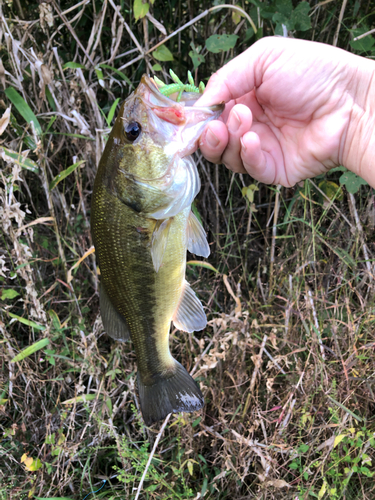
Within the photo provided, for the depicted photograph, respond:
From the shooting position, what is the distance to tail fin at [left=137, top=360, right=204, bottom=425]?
1424 mm

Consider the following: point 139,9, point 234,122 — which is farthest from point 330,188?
→ point 139,9

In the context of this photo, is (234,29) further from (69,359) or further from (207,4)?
(69,359)

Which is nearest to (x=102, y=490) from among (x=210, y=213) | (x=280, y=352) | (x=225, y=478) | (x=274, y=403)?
(x=225, y=478)

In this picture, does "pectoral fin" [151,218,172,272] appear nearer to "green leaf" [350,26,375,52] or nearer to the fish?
the fish

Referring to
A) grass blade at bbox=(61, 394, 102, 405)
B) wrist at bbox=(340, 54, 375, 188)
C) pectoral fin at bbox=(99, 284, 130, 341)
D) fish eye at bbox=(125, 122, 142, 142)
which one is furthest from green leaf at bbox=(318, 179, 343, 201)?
grass blade at bbox=(61, 394, 102, 405)

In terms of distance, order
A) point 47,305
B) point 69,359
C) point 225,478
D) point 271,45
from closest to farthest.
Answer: point 271,45 → point 225,478 → point 69,359 → point 47,305

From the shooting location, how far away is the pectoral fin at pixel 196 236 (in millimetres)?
1316

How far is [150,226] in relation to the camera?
125cm

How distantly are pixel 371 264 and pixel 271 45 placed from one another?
1539 mm

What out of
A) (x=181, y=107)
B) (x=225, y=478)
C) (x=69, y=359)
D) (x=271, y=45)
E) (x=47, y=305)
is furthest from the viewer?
(x=47, y=305)

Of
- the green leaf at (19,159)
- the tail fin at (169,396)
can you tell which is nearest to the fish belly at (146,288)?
the tail fin at (169,396)

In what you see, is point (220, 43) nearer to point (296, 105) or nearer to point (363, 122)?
point (296, 105)

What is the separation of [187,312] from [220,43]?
4.56 ft

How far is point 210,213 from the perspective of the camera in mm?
2352
